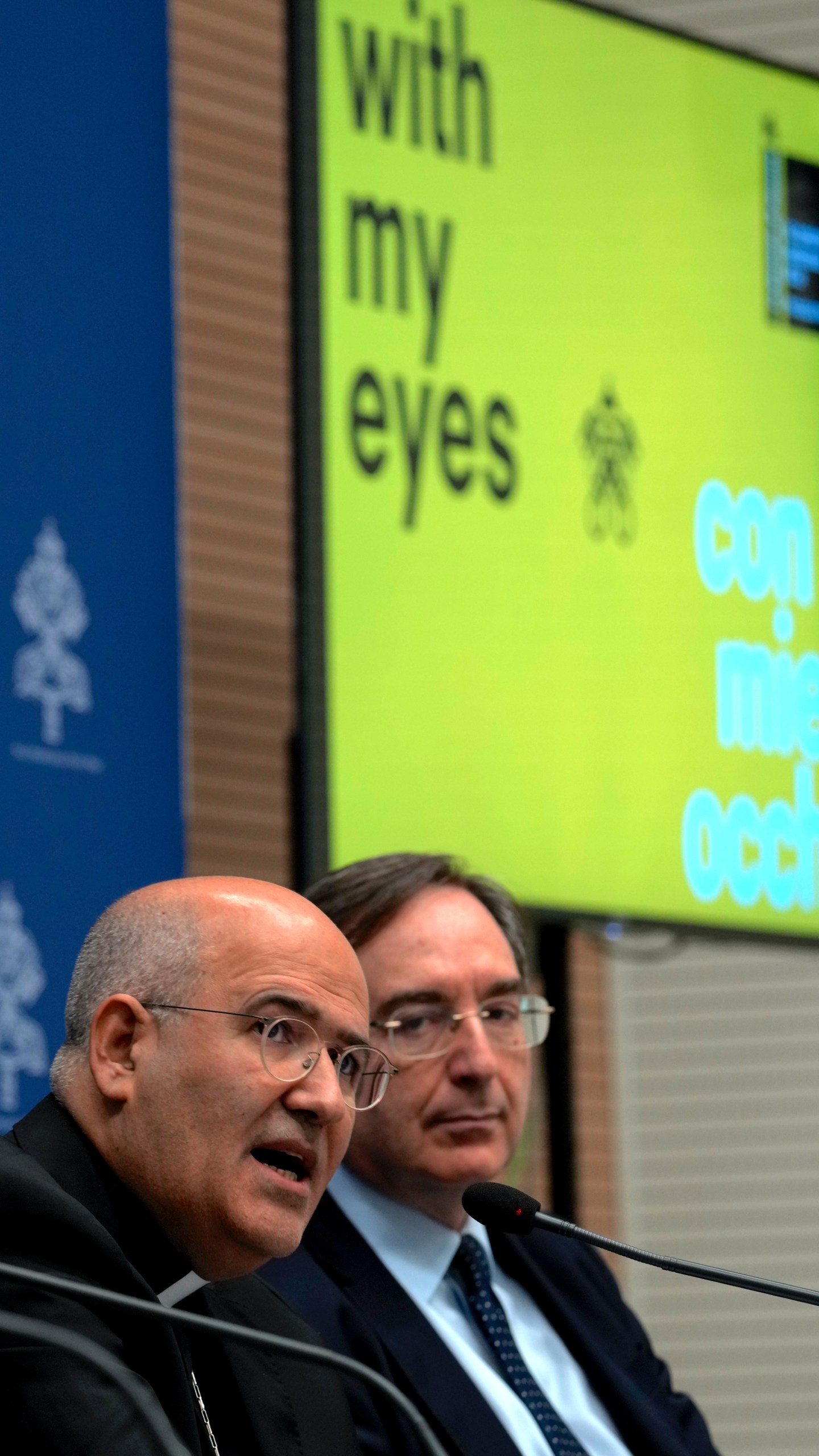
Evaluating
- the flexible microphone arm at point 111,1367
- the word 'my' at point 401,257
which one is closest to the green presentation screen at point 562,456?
the word 'my' at point 401,257

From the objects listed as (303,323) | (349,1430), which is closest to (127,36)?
(303,323)

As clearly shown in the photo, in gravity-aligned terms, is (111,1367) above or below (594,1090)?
above

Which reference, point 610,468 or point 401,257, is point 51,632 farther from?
point 610,468

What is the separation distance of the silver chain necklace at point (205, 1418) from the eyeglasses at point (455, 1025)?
72 centimetres

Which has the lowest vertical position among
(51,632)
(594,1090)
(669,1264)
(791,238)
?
(594,1090)

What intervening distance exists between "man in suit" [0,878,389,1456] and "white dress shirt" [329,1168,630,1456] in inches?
20.6

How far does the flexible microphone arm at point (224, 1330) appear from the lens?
149 cm

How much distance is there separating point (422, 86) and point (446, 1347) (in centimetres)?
231

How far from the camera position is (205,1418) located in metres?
1.97

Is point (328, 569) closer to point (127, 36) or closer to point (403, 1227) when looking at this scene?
point (127, 36)

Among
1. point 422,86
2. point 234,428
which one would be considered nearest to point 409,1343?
point 422,86

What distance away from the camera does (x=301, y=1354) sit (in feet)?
4.93

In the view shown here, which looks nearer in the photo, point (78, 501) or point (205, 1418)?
point (205, 1418)

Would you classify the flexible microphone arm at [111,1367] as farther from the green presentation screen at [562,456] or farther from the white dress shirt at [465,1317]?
the green presentation screen at [562,456]
